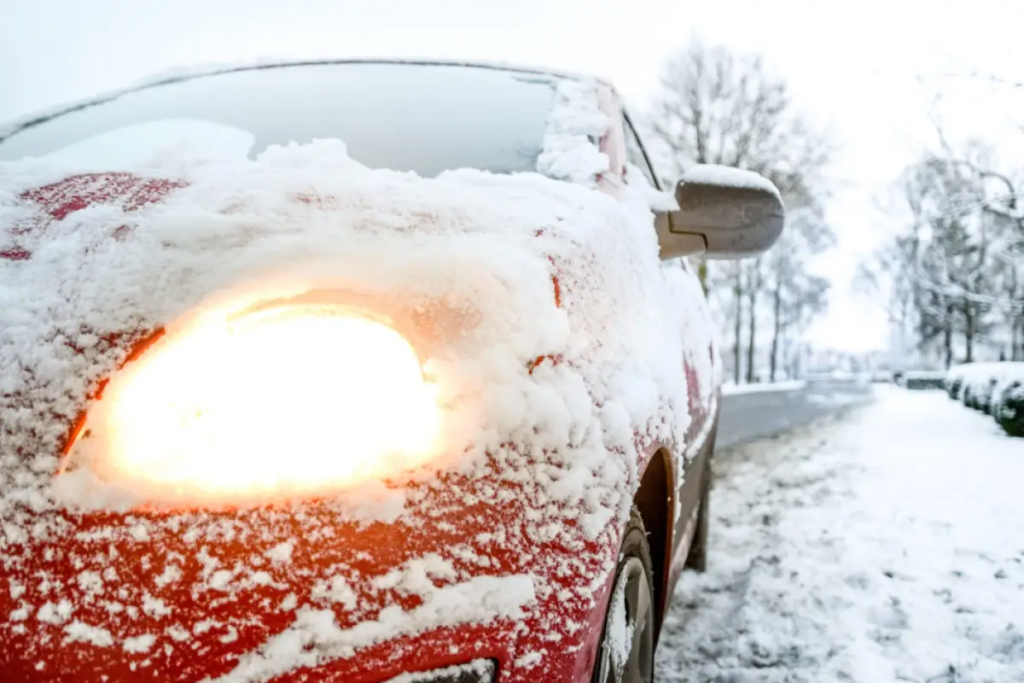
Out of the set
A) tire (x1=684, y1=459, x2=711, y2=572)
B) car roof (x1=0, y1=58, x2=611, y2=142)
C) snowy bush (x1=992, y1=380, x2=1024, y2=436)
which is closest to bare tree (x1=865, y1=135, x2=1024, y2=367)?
snowy bush (x1=992, y1=380, x2=1024, y2=436)

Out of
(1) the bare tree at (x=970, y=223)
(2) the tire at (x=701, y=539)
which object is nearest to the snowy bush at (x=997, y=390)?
(1) the bare tree at (x=970, y=223)

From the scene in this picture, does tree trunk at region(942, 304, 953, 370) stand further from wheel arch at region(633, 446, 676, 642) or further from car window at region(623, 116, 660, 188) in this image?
wheel arch at region(633, 446, 676, 642)

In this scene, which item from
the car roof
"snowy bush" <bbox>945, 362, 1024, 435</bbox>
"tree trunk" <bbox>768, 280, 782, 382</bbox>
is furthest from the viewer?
"tree trunk" <bbox>768, 280, 782, 382</bbox>

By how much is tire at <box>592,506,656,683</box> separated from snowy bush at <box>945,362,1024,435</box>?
6.52 m

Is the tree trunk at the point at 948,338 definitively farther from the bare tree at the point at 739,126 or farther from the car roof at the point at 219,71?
the car roof at the point at 219,71

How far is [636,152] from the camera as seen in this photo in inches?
117

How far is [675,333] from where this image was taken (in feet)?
6.45

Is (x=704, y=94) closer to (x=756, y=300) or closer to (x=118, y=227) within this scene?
(x=756, y=300)

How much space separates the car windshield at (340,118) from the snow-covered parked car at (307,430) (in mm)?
691

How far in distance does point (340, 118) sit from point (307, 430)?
1607mm

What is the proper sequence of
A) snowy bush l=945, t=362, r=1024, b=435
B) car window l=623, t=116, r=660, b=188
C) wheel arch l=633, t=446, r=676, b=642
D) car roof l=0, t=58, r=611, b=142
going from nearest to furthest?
wheel arch l=633, t=446, r=676, b=642 < car roof l=0, t=58, r=611, b=142 < car window l=623, t=116, r=660, b=188 < snowy bush l=945, t=362, r=1024, b=435

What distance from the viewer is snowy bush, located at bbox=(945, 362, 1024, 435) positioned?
6852 mm

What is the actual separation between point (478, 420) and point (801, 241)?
85.4 ft

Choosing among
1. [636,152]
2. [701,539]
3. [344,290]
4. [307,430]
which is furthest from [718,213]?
[701,539]
